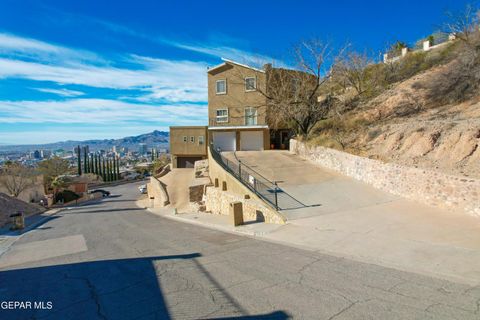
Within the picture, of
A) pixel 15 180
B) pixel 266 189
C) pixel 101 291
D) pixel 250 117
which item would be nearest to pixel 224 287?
pixel 101 291

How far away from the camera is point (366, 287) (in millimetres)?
5859

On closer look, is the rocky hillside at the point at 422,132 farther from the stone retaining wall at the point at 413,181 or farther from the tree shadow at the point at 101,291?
the tree shadow at the point at 101,291

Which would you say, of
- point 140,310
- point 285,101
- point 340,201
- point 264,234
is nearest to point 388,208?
point 340,201

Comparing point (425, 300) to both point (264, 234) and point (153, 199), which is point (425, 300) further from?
point (153, 199)

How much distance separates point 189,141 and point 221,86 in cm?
731

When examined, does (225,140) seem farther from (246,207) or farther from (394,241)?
(394,241)

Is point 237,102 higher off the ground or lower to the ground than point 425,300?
higher

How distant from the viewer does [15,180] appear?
139 ft

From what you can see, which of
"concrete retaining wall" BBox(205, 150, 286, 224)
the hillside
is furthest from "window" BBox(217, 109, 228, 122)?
"concrete retaining wall" BBox(205, 150, 286, 224)

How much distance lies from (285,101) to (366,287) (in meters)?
23.7

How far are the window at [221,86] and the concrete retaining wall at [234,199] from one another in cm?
1276

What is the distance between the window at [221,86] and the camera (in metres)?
33.0

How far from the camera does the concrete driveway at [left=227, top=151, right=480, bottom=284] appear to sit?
692 cm

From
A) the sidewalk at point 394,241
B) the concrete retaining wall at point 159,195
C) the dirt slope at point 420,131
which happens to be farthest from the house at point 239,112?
the sidewalk at point 394,241
